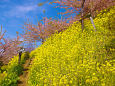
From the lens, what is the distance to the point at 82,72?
5008 millimetres

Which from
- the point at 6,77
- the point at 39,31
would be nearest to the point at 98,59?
the point at 6,77

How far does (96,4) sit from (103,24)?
381 centimetres

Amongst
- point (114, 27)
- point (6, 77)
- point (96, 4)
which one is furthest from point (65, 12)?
point (6, 77)

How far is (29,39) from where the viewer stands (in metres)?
20.6

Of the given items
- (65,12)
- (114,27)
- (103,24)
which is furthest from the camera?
(65,12)

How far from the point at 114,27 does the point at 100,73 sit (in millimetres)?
A: 4220

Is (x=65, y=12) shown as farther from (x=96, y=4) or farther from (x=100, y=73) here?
(x=100, y=73)

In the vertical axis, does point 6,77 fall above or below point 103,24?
below

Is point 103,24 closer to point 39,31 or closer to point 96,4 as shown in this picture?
point 96,4

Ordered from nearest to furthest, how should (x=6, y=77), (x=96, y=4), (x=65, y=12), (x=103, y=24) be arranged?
(x=6, y=77) → (x=103, y=24) → (x=96, y=4) → (x=65, y=12)

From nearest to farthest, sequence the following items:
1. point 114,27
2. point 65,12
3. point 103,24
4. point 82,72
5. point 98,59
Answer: point 82,72, point 98,59, point 114,27, point 103,24, point 65,12

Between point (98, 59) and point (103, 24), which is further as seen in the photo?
point (103, 24)

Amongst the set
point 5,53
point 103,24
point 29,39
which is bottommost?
point 5,53

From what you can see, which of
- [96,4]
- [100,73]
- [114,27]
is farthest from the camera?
[96,4]
